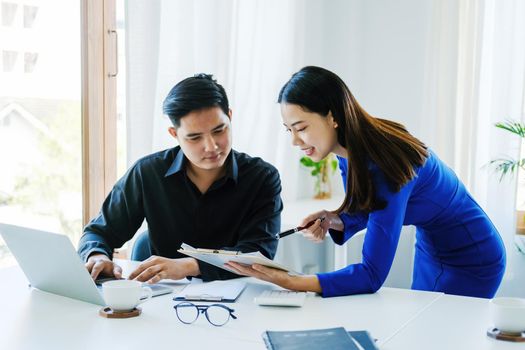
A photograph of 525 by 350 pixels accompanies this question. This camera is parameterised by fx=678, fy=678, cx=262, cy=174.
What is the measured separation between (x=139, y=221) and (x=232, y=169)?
384 millimetres

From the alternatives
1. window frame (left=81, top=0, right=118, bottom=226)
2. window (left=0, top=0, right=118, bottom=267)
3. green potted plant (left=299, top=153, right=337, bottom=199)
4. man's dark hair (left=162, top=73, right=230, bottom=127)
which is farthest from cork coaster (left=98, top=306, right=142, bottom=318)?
green potted plant (left=299, top=153, right=337, bottom=199)

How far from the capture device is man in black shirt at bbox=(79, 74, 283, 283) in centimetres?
217

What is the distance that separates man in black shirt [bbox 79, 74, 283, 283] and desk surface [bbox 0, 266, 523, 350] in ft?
1.40

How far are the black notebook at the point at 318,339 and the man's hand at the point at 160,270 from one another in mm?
517

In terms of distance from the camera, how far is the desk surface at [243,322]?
145 centimetres

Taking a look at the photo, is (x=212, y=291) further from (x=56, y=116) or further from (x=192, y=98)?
(x=56, y=116)

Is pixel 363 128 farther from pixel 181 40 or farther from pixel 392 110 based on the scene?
pixel 392 110

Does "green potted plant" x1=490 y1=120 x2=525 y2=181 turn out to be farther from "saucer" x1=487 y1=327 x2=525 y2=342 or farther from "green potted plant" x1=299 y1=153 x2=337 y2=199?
"saucer" x1=487 y1=327 x2=525 y2=342

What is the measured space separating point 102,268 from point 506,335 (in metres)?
1.12

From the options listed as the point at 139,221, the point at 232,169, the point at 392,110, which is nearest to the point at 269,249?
the point at 232,169

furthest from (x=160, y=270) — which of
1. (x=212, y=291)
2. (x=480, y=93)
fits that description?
(x=480, y=93)

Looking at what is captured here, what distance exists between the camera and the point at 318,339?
1411 millimetres

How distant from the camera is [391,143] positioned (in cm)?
184

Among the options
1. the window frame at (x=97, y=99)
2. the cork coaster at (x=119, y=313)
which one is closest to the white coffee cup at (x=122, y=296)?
the cork coaster at (x=119, y=313)
